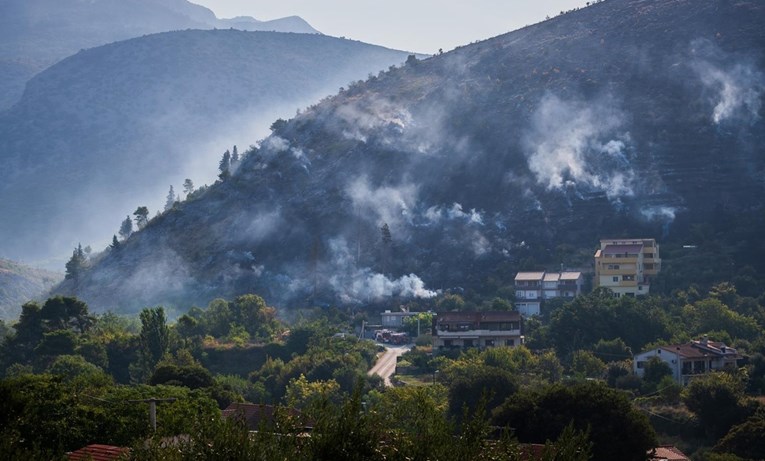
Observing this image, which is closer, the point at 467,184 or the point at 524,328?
the point at 524,328

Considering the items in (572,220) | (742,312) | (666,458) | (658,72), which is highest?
(658,72)

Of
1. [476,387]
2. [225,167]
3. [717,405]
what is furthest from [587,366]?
[225,167]

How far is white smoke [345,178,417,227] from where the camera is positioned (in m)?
140

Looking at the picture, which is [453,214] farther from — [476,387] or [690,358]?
[476,387]

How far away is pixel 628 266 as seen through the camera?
107938 mm

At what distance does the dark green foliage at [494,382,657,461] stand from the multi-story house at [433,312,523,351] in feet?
118

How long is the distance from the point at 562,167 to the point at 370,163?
24754 millimetres

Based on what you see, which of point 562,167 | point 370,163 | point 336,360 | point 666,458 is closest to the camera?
point 666,458

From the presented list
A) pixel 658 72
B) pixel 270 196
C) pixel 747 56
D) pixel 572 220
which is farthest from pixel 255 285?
pixel 747 56

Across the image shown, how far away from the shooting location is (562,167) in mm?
140250

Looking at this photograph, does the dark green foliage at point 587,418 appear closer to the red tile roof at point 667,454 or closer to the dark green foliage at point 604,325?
the red tile roof at point 667,454

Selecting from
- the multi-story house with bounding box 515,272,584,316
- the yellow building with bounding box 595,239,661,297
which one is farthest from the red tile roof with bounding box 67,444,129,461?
the yellow building with bounding box 595,239,661,297

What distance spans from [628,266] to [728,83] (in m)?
51.6

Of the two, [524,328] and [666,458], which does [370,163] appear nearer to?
[524,328]
